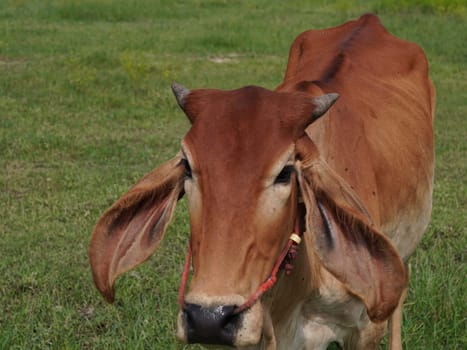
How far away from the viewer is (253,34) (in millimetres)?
12516

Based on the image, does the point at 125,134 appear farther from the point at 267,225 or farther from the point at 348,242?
the point at 267,225

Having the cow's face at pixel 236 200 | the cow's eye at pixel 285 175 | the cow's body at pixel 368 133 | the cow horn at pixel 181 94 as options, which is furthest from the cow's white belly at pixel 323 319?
the cow horn at pixel 181 94

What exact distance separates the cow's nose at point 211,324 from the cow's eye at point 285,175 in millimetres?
350

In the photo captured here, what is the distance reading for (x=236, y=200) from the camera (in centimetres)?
213

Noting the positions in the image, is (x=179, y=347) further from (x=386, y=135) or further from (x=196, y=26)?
(x=196, y=26)

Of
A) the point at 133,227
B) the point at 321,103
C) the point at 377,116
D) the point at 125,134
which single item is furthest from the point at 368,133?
the point at 125,134

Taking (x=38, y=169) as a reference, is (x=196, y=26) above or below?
below

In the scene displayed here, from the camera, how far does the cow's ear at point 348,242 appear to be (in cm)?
230

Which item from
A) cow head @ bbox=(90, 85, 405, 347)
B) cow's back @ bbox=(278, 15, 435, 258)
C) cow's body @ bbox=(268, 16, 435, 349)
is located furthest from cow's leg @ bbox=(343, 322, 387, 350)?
cow head @ bbox=(90, 85, 405, 347)

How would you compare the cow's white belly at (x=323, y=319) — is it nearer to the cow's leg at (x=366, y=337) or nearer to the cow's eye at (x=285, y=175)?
the cow's leg at (x=366, y=337)

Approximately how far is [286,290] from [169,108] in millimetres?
5808

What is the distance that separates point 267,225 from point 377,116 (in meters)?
1.52

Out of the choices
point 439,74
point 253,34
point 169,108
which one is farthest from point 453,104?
point 253,34

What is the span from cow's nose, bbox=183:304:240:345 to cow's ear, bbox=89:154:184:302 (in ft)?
1.47
